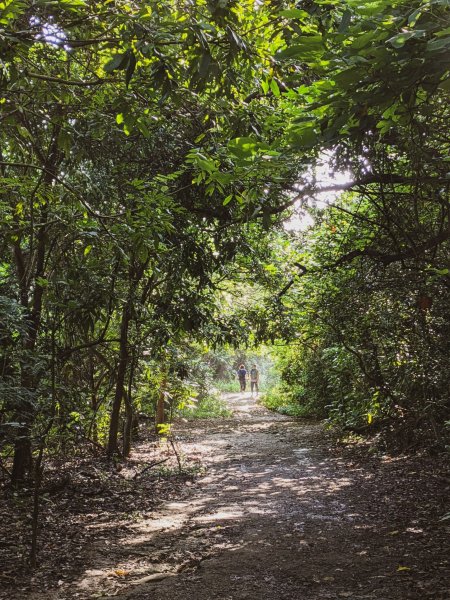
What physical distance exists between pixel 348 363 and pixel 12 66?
8.34m

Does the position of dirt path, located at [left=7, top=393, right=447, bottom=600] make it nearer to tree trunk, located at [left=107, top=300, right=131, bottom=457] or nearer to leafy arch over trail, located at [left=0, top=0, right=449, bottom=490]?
leafy arch over trail, located at [left=0, top=0, right=449, bottom=490]

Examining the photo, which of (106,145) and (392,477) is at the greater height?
(106,145)

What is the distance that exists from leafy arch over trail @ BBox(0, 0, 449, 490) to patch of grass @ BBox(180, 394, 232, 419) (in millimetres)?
9929

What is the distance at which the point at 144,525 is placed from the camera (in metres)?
6.20

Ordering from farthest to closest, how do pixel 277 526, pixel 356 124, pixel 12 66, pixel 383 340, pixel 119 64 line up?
pixel 383 340, pixel 277 526, pixel 12 66, pixel 119 64, pixel 356 124

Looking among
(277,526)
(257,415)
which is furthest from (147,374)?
(257,415)

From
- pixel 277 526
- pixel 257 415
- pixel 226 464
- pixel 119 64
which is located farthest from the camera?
pixel 257 415

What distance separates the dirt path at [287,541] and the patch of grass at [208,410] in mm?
10736

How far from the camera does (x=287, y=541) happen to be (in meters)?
5.39

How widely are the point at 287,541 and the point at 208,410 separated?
53.0ft

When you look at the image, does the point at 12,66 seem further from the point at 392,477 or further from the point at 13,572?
the point at 392,477

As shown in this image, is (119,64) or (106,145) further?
(106,145)

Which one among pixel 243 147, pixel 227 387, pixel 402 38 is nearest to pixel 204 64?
pixel 243 147

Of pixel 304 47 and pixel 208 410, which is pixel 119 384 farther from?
pixel 208 410
